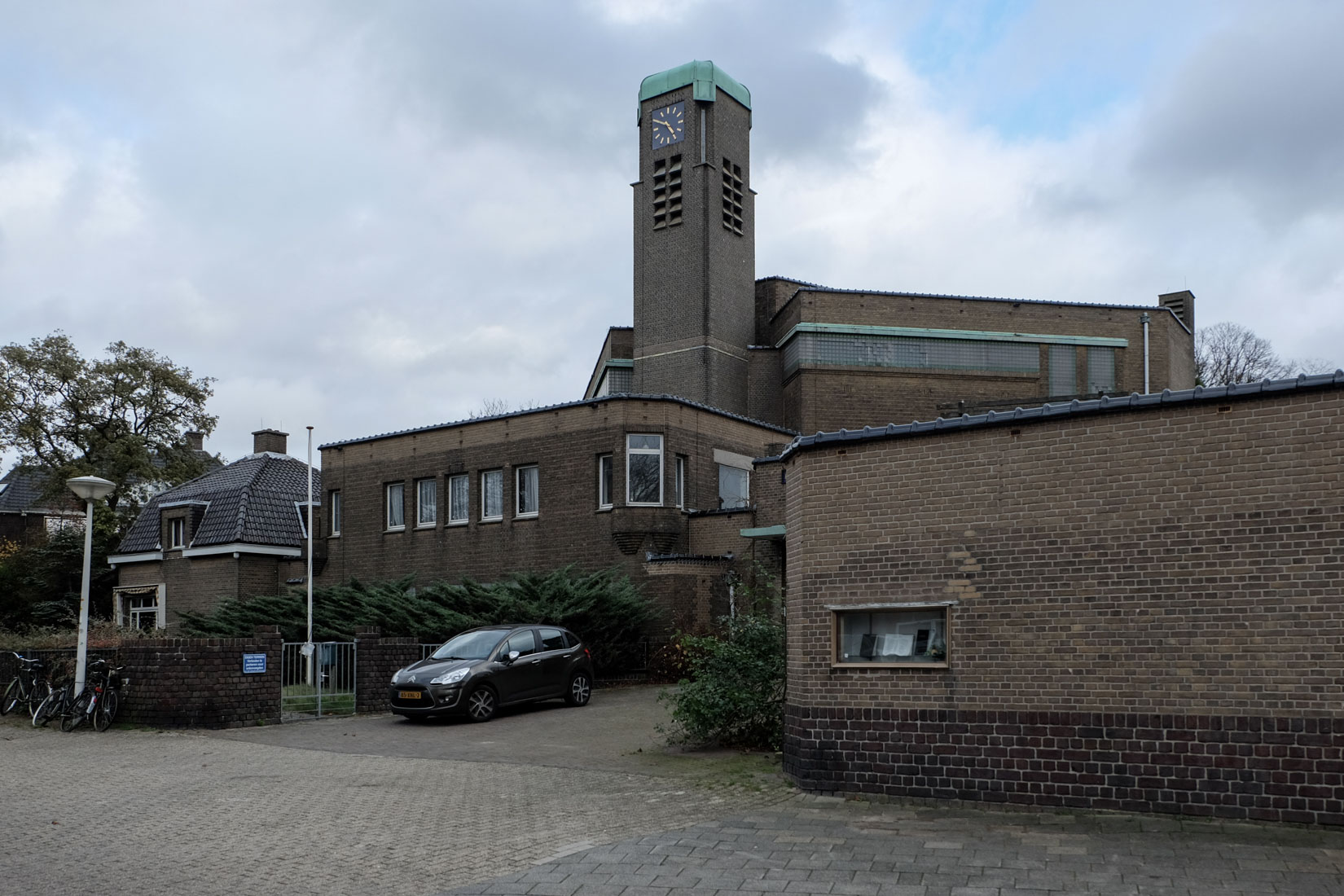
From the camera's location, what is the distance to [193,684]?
59.0 feet

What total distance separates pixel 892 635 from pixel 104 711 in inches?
495

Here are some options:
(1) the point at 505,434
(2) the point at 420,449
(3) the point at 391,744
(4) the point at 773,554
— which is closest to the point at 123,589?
(2) the point at 420,449

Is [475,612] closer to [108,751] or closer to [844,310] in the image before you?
[108,751]

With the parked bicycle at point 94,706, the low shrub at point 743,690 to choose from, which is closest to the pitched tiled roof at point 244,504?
the parked bicycle at point 94,706

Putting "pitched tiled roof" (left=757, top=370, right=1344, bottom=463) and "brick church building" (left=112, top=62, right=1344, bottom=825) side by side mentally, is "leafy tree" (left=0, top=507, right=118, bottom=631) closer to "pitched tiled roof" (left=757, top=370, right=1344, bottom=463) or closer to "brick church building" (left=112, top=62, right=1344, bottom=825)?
"brick church building" (left=112, top=62, right=1344, bottom=825)

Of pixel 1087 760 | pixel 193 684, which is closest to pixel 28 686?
pixel 193 684

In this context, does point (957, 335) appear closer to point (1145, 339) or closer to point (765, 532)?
point (1145, 339)

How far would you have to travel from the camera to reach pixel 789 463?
12.8 metres

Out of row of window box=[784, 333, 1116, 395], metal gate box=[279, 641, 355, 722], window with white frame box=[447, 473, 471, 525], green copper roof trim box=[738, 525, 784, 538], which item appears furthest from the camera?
row of window box=[784, 333, 1116, 395]

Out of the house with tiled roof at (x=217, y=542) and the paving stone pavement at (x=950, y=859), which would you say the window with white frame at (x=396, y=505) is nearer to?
the house with tiled roof at (x=217, y=542)

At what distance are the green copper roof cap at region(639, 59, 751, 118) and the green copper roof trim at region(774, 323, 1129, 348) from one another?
27.9ft

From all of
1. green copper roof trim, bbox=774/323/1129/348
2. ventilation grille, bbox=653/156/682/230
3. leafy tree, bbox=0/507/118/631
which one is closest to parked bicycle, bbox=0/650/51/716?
green copper roof trim, bbox=774/323/1129/348

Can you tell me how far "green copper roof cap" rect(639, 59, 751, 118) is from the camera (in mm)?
39781

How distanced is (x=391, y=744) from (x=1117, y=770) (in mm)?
9959
